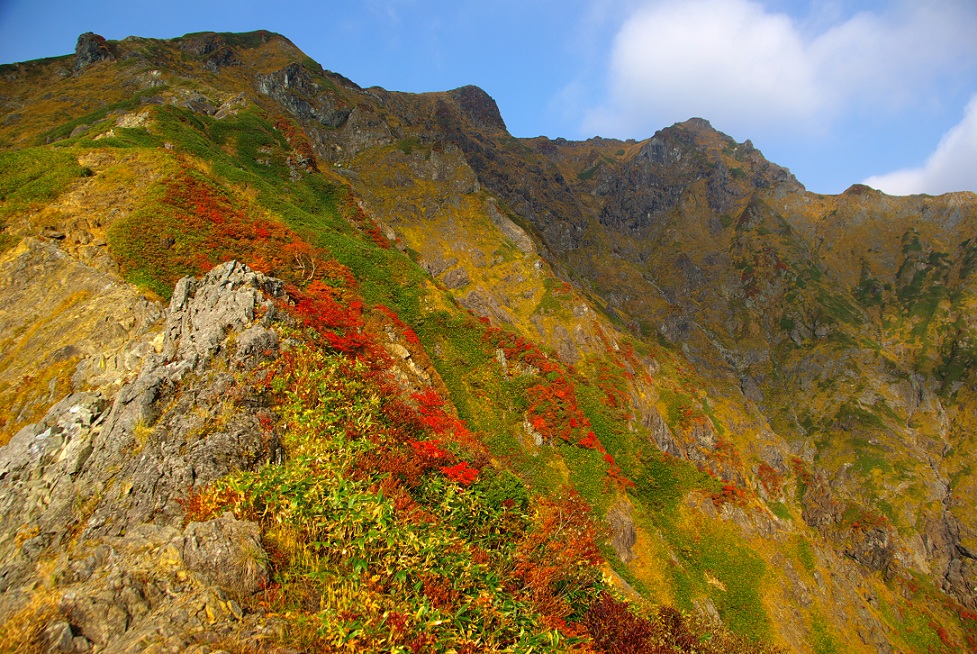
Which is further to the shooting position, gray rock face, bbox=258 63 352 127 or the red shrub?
gray rock face, bbox=258 63 352 127

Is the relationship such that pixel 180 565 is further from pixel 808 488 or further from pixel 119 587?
pixel 808 488

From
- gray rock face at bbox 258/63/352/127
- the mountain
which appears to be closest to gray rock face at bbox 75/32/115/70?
the mountain

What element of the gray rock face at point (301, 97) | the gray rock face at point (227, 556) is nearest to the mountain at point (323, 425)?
the gray rock face at point (227, 556)

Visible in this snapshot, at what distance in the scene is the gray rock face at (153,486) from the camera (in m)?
7.07

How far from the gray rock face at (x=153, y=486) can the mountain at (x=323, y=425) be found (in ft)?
0.21

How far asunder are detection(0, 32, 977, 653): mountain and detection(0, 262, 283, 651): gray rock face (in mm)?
63

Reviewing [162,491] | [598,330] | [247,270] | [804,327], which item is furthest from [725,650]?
[804,327]

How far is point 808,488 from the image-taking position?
109 meters

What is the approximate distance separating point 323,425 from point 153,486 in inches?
157

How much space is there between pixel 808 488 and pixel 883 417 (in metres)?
65.1

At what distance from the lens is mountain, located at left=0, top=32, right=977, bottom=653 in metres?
8.06

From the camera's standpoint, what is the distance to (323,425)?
12.9m

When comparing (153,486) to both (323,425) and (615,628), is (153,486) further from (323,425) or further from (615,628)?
(615,628)

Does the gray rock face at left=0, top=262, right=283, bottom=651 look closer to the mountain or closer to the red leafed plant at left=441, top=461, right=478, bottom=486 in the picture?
the mountain
